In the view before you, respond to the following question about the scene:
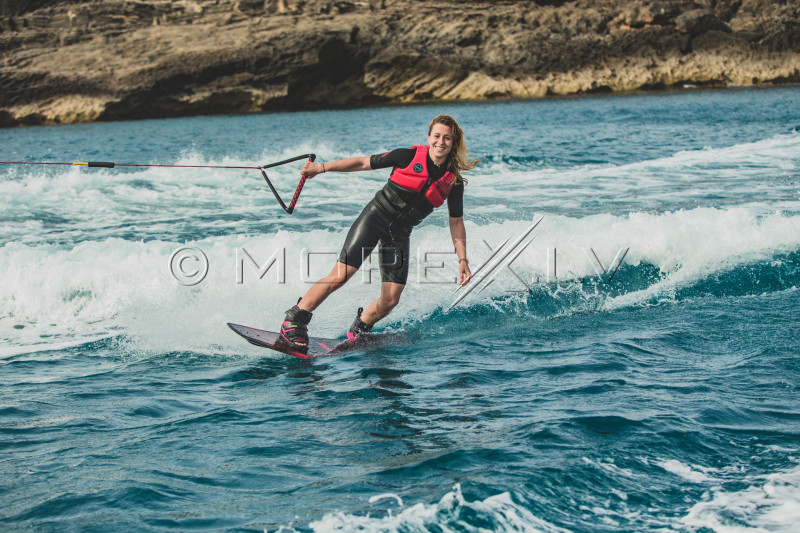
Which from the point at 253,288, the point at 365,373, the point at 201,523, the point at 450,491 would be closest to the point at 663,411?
the point at 450,491

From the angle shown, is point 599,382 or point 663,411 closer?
point 663,411

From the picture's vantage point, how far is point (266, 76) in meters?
45.9

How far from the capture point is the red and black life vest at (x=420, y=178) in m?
5.02

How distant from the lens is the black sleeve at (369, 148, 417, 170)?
495 centimetres

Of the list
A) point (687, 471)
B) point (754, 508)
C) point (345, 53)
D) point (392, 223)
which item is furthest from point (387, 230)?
point (345, 53)

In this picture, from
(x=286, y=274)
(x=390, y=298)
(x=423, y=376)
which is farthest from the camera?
(x=286, y=274)

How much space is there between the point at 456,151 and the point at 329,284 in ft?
4.14

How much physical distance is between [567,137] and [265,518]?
20381 mm

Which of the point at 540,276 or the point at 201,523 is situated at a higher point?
the point at 540,276

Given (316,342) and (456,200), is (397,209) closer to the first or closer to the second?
(456,200)

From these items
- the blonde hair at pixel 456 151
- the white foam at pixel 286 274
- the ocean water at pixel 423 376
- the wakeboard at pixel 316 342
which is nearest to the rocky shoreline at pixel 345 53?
the ocean water at pixel 423 376

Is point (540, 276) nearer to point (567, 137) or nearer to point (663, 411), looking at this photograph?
point (663, 411)

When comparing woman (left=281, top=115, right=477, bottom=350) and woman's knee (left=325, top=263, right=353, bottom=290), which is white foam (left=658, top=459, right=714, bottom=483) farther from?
woman's knee (left=325, top=263, right=353, bottom=290)

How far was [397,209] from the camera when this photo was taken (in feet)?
17.0
